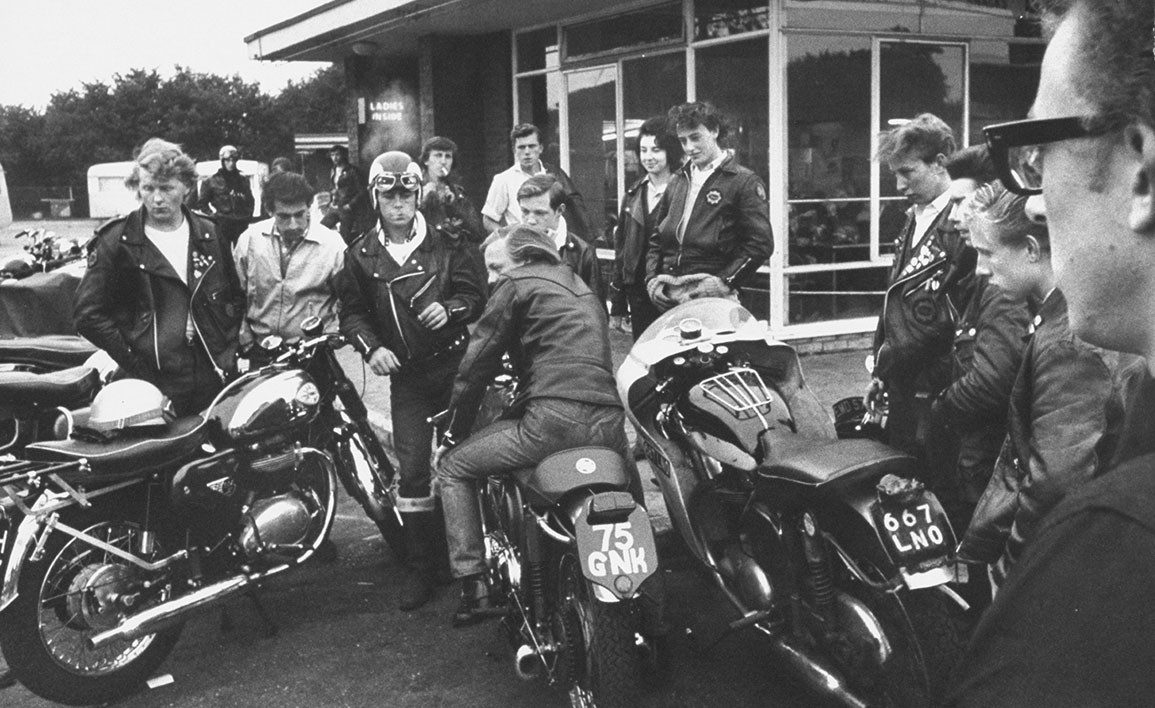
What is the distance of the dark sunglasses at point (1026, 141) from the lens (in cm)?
92

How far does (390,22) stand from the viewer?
13266 millimetres

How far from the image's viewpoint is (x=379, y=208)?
523 centimetres

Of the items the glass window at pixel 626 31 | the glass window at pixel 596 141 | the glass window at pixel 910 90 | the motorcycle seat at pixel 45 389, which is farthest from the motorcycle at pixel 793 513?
the glass window at pixel 596 141

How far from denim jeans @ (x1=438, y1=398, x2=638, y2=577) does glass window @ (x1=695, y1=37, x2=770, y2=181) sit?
624 cm

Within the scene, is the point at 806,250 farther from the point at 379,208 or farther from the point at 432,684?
the point at 432,684

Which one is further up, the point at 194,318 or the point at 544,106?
the point at 544,106

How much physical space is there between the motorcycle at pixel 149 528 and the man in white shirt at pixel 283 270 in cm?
51

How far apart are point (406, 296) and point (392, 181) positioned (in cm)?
52

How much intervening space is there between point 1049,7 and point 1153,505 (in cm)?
53

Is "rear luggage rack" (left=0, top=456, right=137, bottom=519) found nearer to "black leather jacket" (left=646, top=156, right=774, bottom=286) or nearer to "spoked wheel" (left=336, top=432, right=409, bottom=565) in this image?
"spoked wheel" (left=336, top=432, right=409, bottom=565)

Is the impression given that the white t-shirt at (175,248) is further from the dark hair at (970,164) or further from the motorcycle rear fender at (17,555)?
the dark hair at (970,164)

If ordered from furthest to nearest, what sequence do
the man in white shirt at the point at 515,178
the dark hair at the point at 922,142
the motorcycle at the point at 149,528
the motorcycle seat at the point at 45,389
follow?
1. the man in white shirt at the point at 515,178
2. the motorcycle seat at the point at 45,389
3. the dark hair at the point at 922,142
4. the motorcycle at the point at 149,528

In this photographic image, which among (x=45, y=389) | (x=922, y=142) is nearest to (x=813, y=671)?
(x=922, y=142)

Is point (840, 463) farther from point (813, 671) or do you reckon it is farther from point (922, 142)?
point (922, 142)
